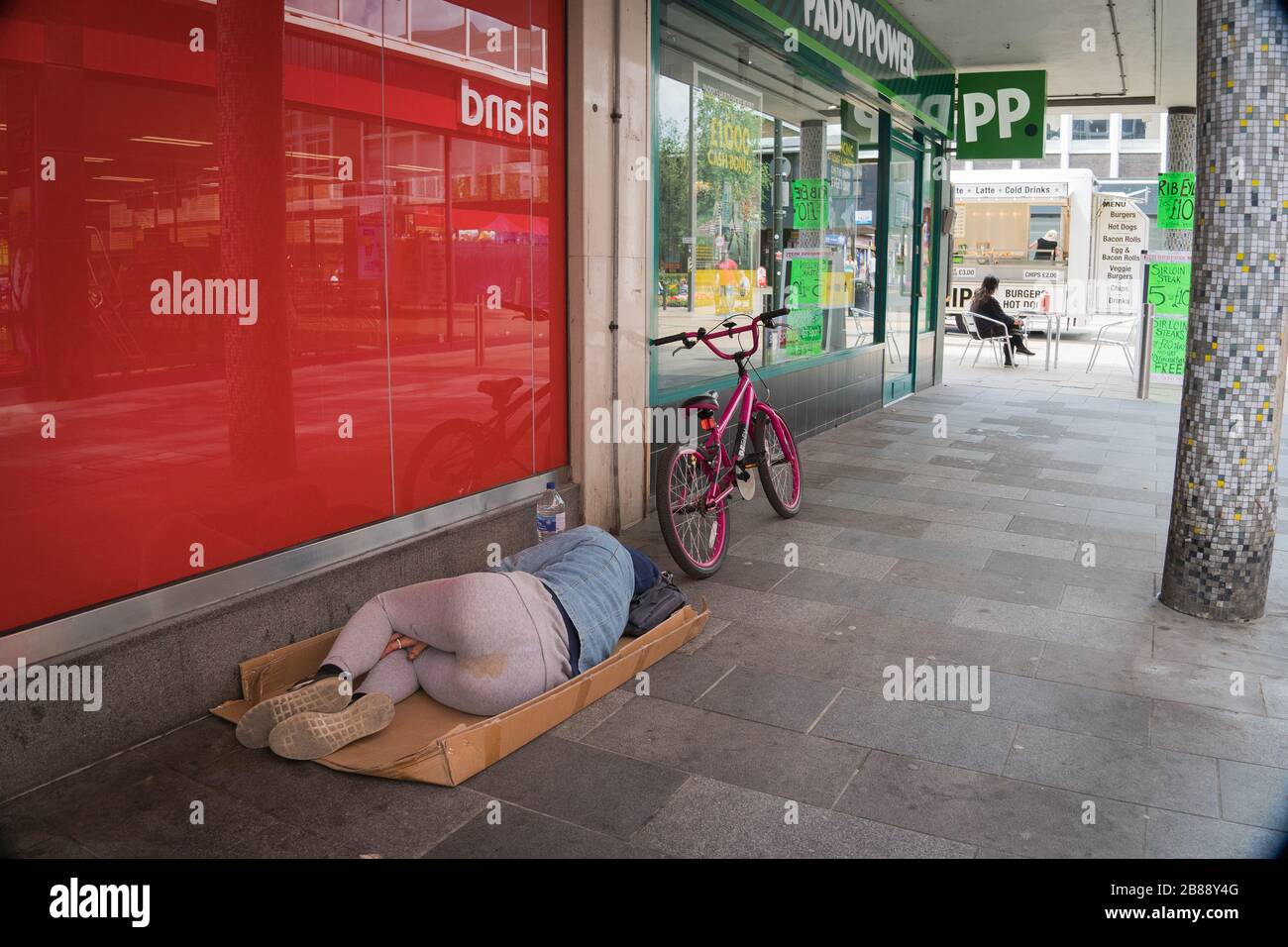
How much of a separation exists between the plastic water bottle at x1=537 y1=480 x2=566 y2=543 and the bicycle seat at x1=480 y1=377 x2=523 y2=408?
53cm

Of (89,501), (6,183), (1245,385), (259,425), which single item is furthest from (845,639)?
(6,183)

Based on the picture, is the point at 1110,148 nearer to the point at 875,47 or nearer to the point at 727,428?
the point at 875,47

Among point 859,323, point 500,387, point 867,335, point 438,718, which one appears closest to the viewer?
point 438,718

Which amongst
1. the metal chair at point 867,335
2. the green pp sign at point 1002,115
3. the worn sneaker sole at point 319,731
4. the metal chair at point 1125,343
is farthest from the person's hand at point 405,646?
the metal chair at point 1125,343

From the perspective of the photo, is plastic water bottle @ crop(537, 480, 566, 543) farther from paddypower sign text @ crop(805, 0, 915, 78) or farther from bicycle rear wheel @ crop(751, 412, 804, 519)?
paddypower sign text @ crop(805, 0, 915, 78)

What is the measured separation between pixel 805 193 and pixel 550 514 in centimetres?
545

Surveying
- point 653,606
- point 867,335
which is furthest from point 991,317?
point 653,606

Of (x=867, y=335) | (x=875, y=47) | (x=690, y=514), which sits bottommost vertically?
(x=690, y=514)

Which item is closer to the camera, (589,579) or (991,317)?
(589,579)

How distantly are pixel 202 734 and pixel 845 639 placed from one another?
A: 263 centimetres

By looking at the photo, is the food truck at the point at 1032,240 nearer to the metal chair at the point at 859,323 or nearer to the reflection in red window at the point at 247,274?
the metal chair at the point at 859,323

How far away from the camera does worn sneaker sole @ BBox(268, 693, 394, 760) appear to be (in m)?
3.35

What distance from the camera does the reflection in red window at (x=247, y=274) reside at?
10.6 ft

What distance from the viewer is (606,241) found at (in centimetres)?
606
